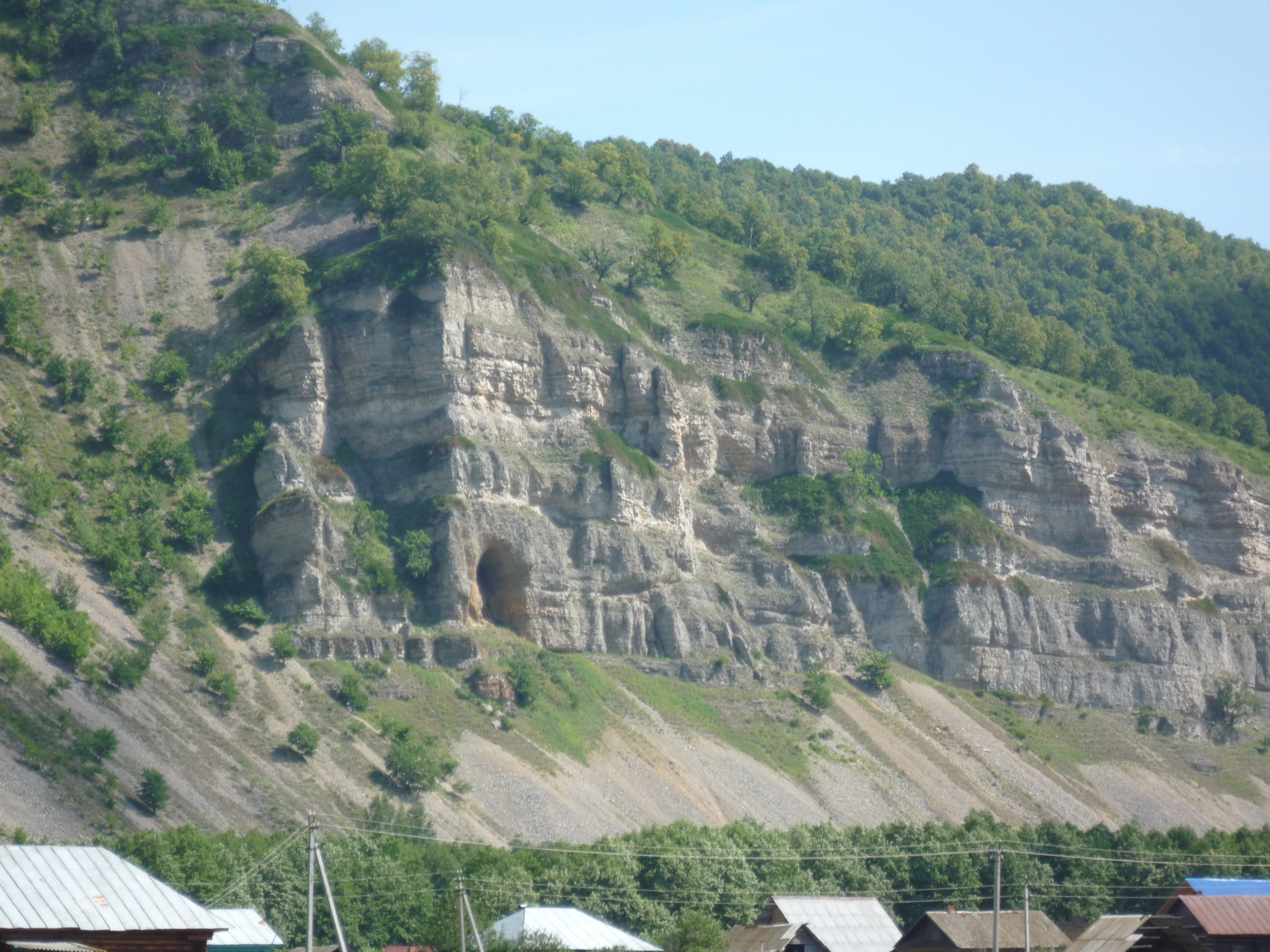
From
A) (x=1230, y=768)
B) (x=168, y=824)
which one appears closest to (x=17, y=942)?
(x=168, y=824)

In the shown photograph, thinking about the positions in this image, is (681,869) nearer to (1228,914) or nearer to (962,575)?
(1228,914)

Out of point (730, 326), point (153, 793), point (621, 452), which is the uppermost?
point (730, 326)

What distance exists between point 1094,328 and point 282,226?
101 meters

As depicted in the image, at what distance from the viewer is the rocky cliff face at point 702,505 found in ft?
374

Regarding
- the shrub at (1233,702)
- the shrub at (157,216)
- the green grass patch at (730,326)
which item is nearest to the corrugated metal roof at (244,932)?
the shrub at (157,216)

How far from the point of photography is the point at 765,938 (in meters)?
71.1

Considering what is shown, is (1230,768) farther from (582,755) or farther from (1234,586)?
(582,755)

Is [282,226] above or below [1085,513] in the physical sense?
above

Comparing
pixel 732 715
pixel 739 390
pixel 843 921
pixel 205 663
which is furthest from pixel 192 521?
pixel 843 921

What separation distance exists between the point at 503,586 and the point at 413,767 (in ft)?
69.3

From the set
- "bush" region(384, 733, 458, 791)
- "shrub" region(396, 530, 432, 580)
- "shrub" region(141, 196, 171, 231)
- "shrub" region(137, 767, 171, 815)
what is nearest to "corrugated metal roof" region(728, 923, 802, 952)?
"bush" region(384, 733, 458, 791)

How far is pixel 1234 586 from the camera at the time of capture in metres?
142

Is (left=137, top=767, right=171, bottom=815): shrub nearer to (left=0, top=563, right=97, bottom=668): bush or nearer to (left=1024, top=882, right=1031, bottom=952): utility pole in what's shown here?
(left=0, top=563, right=97, bottom=668): bush

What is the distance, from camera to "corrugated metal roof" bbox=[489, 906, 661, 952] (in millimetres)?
65562
